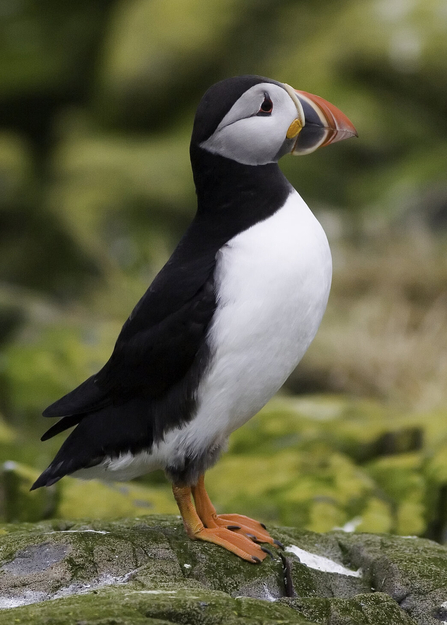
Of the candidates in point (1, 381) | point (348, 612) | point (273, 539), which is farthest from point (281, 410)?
point (348, 612)

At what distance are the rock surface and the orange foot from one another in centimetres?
4

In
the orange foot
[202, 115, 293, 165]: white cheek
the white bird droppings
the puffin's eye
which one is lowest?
the white bird droppings

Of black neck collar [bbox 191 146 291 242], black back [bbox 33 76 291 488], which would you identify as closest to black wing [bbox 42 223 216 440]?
black back [bbox 33 76 291 488]

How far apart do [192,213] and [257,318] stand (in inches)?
320

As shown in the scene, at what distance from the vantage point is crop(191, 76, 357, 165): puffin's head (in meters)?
3.39

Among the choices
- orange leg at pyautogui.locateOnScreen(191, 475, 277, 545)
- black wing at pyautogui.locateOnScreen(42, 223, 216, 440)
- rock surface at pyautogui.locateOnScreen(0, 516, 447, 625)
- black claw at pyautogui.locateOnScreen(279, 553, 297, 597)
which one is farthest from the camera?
orange leg at pyautogui.locateOnScreen(191, 475, 277, 545)

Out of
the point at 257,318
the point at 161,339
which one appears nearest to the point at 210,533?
the point at 161,339

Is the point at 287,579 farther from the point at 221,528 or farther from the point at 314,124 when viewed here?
the point at 314,124

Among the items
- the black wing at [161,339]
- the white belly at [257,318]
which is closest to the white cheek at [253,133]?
the white belly at [257,318]

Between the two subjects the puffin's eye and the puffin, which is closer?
the puffin

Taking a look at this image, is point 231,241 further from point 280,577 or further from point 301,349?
point 280,577

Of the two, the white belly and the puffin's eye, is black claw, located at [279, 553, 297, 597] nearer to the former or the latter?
the white belly

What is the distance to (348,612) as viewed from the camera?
A: 273 centimetres

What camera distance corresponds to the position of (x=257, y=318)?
10.7 feet
